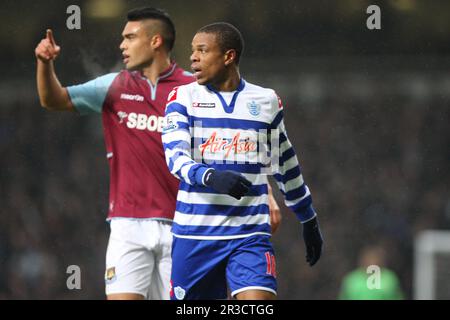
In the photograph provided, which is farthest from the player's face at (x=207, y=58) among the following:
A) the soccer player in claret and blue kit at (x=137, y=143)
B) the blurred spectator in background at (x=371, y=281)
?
the blurred spectator in background at (x=371, y=281)

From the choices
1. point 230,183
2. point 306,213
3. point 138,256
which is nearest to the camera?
point 230,183

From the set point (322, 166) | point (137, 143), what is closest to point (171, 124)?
point (137, 143)

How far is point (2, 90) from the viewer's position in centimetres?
1057

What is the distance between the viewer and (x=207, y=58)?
570 centimetres

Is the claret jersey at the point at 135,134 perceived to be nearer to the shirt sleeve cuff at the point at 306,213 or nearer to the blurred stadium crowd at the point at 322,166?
the shirt sleeve cuff at the point at 306,213

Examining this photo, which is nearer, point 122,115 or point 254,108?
point 254,108

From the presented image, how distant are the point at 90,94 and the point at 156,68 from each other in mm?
396

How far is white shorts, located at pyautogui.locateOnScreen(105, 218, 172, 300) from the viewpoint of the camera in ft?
20.5

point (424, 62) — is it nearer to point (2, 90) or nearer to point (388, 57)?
point (388, 57)

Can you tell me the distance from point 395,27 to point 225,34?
5.77 m

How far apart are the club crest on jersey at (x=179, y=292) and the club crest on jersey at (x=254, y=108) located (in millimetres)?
934

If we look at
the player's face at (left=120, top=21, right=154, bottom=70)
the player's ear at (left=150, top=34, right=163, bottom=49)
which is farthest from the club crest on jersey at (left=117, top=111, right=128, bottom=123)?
the player's ear at (left=150, top=34, right=163, bottom=49)

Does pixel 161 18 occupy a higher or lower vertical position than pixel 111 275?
higher

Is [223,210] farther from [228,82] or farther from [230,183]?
[228,82]
